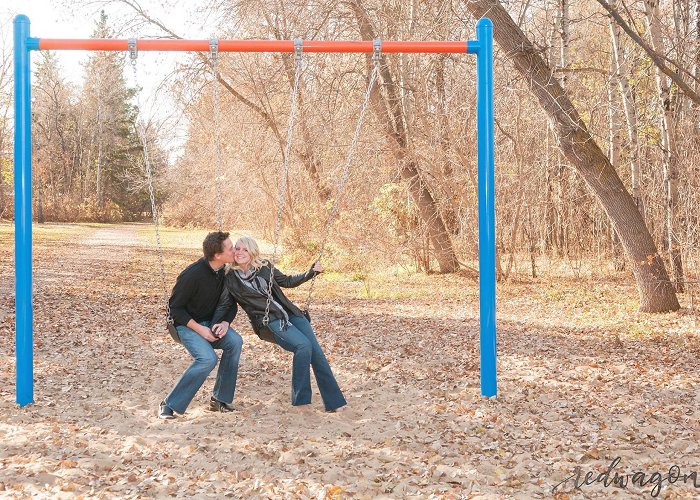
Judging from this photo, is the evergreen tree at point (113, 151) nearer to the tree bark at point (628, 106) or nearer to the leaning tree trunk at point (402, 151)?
the leaning tree trunk at point (402, 151)

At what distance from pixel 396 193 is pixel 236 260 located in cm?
937

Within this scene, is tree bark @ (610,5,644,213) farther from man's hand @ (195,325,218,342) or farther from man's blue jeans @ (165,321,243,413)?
man's hand @ (195,325,218,342)

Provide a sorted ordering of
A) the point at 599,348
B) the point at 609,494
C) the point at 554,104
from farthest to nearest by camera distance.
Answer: the point at 554,104 < the point at 599,348 < the point at 609,494

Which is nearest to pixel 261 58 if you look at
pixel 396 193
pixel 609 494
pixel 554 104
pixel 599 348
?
pixel 396 193

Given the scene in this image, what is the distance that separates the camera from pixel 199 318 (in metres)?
5.33

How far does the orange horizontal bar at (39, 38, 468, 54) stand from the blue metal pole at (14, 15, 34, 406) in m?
0.18

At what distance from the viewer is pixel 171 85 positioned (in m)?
14.2

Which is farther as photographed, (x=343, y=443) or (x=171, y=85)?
(x=171, y=85)

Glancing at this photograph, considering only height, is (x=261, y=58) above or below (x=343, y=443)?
above

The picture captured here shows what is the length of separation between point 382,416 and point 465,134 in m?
7.23

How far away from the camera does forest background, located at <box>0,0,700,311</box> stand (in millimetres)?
9336

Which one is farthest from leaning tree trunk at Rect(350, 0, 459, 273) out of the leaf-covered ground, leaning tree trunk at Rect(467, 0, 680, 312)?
the leaf-covered ground

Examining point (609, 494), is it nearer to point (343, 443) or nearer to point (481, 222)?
point (343, 443)

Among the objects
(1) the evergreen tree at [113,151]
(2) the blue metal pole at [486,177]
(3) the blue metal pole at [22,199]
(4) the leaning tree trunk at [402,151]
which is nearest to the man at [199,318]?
(3) the blue metal pole at [22,199]
